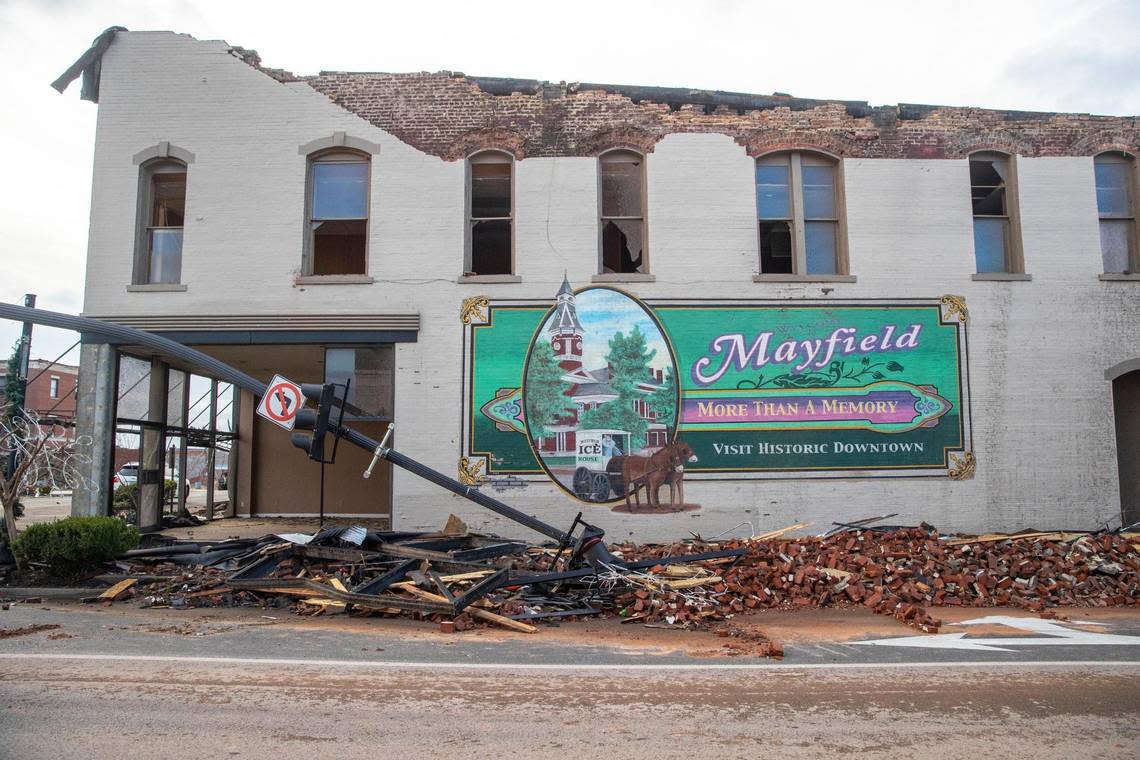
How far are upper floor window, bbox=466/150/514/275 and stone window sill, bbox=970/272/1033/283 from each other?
26.6ft

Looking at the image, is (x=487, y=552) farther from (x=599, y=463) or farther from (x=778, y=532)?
(x=778, y=532)

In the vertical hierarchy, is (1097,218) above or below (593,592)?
above

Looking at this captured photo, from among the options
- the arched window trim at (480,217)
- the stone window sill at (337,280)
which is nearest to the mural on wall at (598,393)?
the arched window trim at (480,217)

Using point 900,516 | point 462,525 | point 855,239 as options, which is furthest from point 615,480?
point 855,239

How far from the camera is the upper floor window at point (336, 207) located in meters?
13.6

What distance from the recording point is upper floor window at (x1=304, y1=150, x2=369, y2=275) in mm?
13609

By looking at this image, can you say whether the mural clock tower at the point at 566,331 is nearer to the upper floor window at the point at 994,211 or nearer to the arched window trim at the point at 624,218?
the arched window trim at the point at 624,218

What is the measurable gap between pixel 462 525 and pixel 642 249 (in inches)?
222

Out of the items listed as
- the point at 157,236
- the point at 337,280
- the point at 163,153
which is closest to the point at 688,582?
the point at 337,280

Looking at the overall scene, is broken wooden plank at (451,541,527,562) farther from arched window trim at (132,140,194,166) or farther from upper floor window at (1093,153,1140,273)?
upper floor window at (1093,153,1140,273)

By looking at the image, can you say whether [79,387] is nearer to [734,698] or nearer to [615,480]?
[615,480]

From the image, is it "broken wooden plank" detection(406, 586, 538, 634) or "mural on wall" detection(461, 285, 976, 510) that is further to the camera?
"mural on wall" detection(461, 285, 976, 510)

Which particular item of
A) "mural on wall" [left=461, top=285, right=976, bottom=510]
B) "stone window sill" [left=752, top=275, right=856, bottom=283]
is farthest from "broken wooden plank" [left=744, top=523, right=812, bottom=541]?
"stone window sill" [left=752, top=275, right=856, bottom=283]

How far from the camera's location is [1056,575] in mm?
10062
